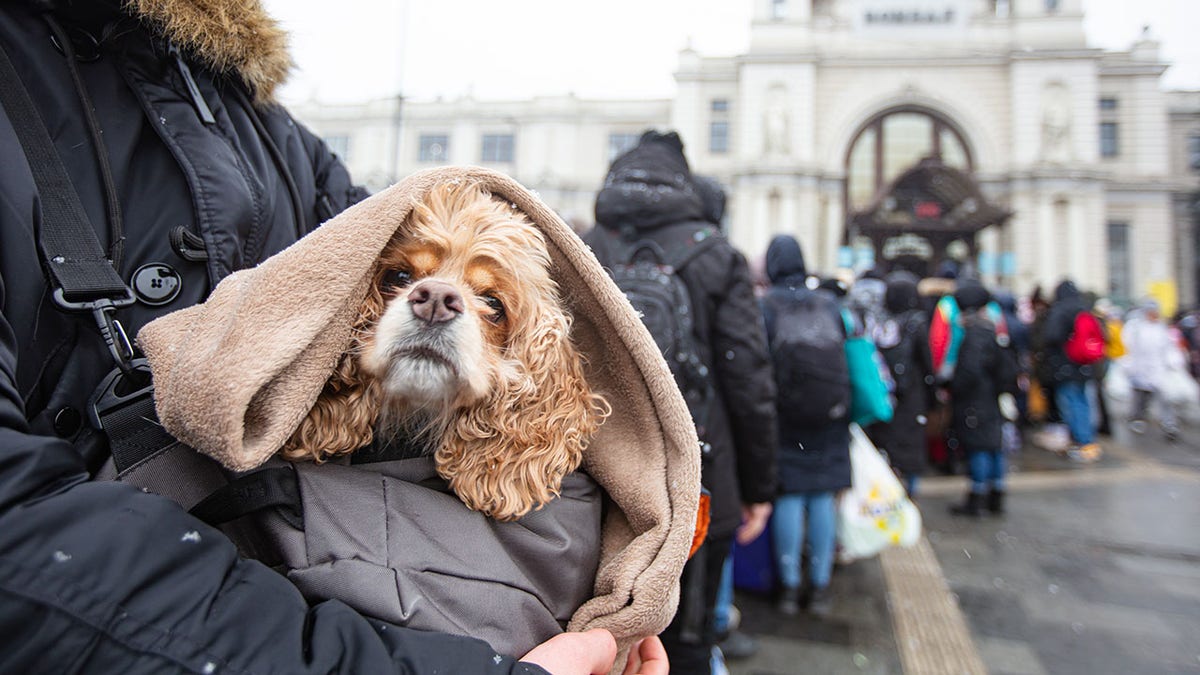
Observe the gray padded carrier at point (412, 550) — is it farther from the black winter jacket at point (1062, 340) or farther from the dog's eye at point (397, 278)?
the black winter jacket at point (1062, 340)

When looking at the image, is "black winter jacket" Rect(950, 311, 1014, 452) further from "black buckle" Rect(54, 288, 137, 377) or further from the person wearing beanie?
"black buckle" Rect(54, 288, 137, 377)

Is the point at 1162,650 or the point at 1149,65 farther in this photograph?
the point at 1149,65

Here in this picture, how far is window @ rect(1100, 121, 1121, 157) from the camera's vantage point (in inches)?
1128

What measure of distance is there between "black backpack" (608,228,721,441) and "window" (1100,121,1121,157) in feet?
117

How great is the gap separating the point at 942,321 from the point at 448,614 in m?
6.82

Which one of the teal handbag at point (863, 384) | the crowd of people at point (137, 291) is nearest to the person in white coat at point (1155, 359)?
the teal handbag at point (863, 384)

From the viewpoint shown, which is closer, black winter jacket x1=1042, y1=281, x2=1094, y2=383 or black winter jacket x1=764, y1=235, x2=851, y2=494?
black winter jacket x1=764, y1=235, x2=851, y2=494

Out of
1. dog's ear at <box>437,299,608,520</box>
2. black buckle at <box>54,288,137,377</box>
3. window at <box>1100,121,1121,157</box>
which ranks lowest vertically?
dog's ear at <box>437,299,608,520</box>

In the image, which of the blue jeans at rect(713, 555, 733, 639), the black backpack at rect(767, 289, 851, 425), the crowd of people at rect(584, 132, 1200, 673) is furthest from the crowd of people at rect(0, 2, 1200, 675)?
the black backpack at rect(767, 289, 851, 425)

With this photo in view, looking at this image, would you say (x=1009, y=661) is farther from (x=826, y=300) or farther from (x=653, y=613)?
(x=653, y=613)

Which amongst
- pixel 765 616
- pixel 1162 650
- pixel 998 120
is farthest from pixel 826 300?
pixel 998 120

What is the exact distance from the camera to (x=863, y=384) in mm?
4305

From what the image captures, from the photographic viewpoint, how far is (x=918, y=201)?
1838 cm

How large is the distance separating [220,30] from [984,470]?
7.11m
